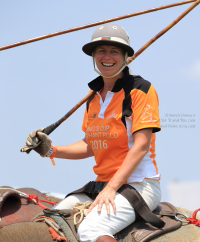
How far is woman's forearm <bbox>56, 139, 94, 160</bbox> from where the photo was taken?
16.3 feet

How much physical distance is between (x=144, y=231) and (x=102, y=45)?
1838 millimetres

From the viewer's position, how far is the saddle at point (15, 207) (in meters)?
4.74

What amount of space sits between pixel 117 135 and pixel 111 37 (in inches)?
37.7

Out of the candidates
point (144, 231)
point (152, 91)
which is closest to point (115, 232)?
point (144, 231)

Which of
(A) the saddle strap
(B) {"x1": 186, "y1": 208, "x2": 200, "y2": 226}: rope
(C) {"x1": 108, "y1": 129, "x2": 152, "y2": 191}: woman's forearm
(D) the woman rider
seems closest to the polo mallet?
(D) the woman rider

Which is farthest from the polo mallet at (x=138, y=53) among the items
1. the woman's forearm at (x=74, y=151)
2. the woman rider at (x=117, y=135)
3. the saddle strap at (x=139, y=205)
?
the saddle strap at (x=139, y=205)

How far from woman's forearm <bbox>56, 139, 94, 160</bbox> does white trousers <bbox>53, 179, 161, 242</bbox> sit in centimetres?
73

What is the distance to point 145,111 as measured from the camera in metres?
4.13

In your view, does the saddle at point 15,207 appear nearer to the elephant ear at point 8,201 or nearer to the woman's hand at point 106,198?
the elephant ear at point 8,201

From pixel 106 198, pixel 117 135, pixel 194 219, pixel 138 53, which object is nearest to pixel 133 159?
pixel 117 135

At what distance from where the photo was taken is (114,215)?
12.5 feet

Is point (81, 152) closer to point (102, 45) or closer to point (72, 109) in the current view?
point (72, 109)

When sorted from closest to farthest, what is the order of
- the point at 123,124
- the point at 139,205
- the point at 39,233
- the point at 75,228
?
the point at 39,233
the point at 75,228
the point at 139,205
the point at 123,124

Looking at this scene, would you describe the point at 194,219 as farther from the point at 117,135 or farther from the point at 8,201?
the point at 8,201
